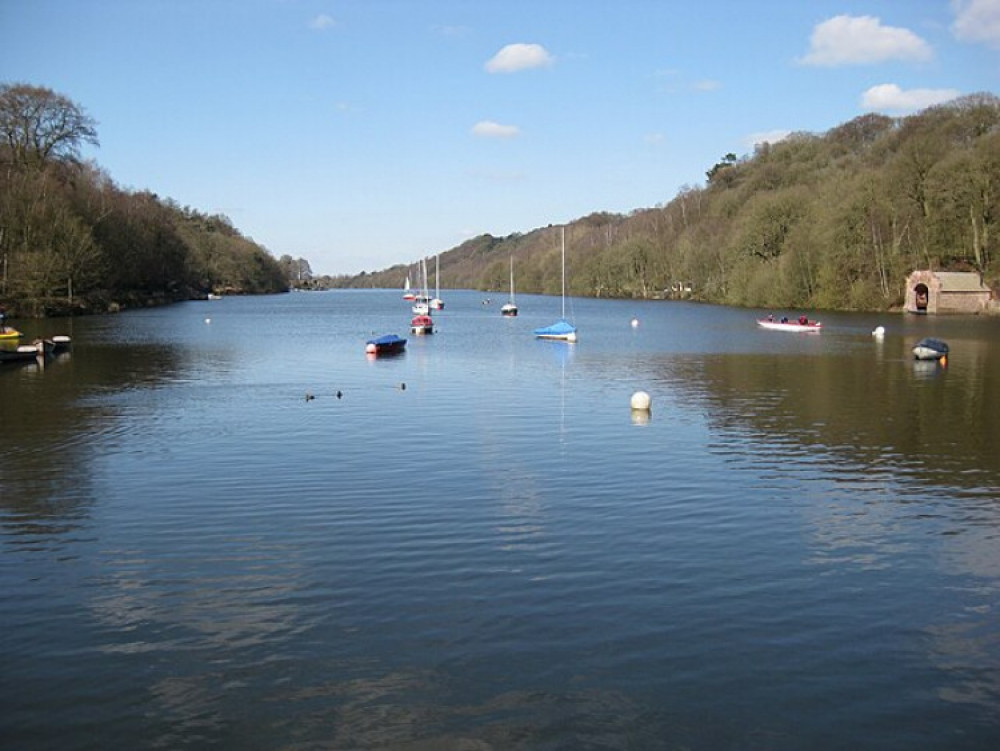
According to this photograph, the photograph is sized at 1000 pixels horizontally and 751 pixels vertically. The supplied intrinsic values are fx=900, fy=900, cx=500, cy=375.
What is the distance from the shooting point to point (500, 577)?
1218 centimetres

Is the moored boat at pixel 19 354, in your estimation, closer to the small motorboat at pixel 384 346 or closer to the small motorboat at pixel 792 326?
the small motorboat at pixel 384 346

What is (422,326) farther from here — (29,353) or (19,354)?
(19,354)

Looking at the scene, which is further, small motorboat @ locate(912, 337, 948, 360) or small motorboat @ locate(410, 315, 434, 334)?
small motorboat @ locate(410, 315, 434, 334)

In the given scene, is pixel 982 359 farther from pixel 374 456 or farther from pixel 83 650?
pixel 83 650

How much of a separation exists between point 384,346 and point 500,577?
39.5m

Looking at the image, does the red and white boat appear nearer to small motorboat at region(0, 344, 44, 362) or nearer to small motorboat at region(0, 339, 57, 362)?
small motorboat at region(0, 339, 57, 362)

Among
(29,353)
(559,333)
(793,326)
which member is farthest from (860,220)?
(29,353)

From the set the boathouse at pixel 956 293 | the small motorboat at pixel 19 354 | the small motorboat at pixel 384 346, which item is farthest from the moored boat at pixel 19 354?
the boathouse at pixel 956 293

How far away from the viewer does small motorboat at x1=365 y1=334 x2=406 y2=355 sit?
163 ft

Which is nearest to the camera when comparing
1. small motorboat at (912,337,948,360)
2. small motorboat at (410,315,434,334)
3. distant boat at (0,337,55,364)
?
small motorboat at (912,337,948,360)

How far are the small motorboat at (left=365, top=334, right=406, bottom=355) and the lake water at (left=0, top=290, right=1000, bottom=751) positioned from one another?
20.5 meters

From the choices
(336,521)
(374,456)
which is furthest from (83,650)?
(374,456)

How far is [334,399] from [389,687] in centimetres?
2325

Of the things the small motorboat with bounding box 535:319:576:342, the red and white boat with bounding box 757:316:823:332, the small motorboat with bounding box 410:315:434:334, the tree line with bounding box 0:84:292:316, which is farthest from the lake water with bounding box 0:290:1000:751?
the tree line with bounding box 0:84:292:316
